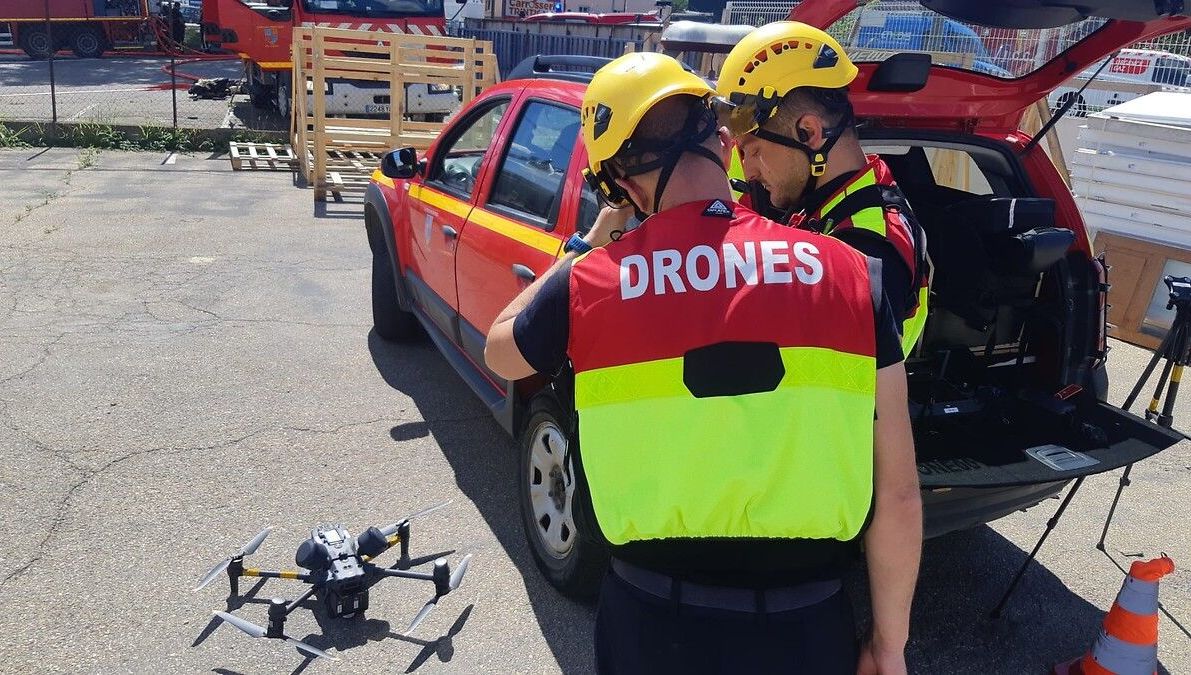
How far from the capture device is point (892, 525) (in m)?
1.49

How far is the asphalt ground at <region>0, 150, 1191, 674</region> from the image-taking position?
119 inches

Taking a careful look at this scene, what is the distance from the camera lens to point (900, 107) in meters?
3.25

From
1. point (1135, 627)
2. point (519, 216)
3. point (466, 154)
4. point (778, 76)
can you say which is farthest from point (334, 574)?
point (466, 154)

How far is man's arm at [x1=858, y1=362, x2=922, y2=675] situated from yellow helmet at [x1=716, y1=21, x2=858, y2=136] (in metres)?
0.99

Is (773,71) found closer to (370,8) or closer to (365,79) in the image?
(365,79)

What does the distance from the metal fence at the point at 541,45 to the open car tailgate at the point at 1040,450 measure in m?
13.3

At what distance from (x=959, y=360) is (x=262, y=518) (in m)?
2.90

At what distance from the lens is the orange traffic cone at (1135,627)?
2.69 meters

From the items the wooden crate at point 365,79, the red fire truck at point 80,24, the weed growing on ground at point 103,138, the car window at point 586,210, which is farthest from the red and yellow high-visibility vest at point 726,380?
the red fire truck at point 80,24

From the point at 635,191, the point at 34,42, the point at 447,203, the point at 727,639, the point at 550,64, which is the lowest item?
the point at 727,639

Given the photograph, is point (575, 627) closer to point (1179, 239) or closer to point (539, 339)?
point (539, 339)

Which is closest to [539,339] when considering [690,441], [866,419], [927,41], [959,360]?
Answer: [690,441]

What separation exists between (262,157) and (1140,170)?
10.1 metres

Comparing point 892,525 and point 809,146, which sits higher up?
point 809,146
